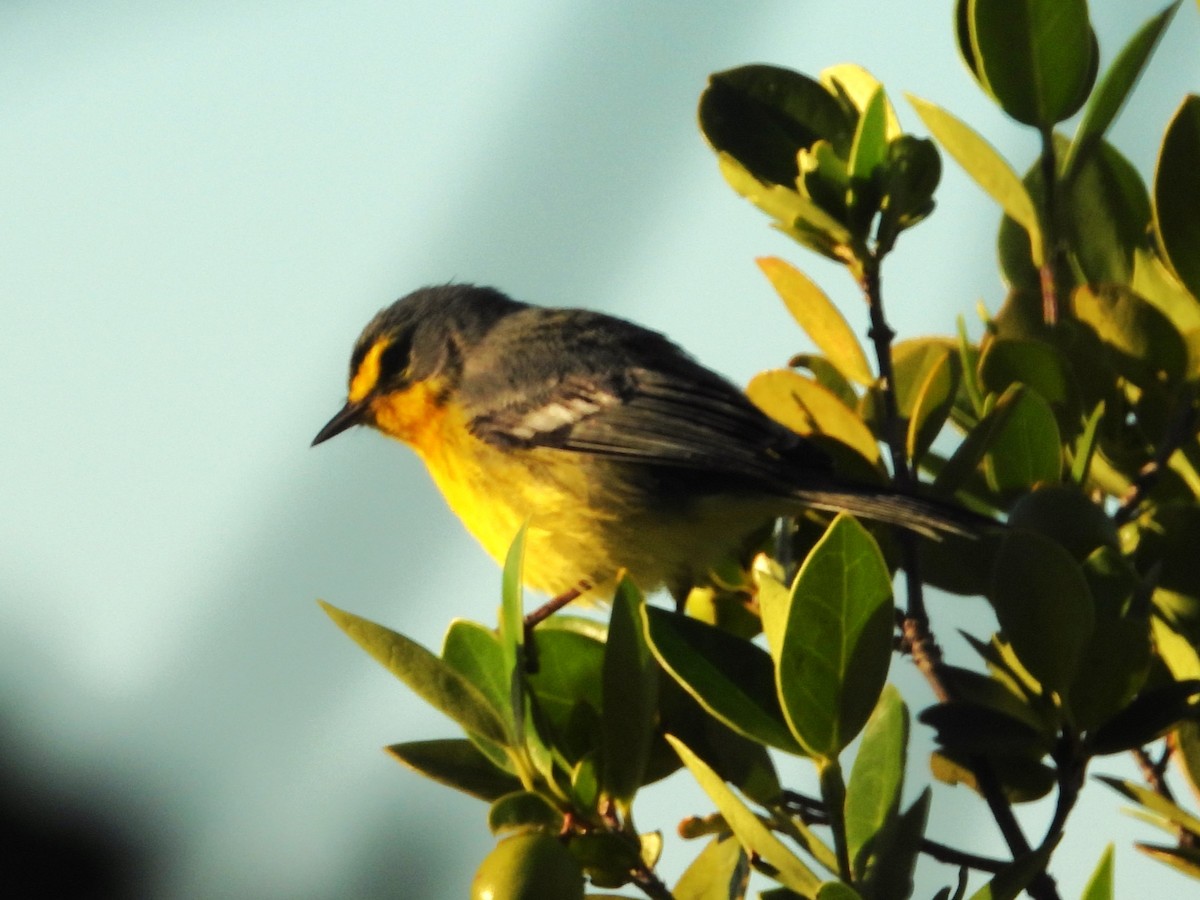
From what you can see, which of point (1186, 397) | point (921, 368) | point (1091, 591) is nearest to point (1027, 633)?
point (1091, 591)

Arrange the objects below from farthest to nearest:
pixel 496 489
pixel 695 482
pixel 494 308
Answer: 1. pixel 494 308
2. pixel 496 489
3. pixel 695 482

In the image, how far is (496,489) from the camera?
398cm

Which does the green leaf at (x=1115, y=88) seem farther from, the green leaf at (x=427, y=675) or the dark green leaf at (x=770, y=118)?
the green leaf at (x=427, y=675)

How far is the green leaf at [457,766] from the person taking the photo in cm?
172

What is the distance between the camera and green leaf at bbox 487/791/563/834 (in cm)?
159

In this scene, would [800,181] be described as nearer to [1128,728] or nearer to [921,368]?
[921,368]

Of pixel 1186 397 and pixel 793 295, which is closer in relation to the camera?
pixel 1186 397

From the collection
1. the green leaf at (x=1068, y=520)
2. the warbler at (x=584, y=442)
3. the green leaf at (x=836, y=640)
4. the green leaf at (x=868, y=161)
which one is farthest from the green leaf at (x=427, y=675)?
the warbler at (x=584, y=442)

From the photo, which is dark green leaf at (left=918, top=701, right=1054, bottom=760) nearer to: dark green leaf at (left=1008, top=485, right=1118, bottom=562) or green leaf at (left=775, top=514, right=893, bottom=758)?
green leaf at (left=775, top=514, right=893, bottom=758)

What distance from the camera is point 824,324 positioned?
2111 millimetres

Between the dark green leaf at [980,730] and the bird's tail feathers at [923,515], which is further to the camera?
the bird's tail feathers at [923,515]

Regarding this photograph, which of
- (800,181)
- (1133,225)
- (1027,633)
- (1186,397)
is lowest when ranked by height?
(1027,633)

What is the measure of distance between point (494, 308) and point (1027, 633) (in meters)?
3.54

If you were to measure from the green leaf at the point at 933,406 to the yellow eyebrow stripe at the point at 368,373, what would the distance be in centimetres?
298
